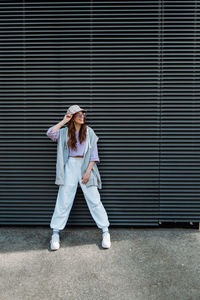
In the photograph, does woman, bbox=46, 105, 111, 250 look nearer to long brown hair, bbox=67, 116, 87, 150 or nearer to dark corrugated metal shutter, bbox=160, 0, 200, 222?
long brown hair, bbox=67, 116, 87, 150

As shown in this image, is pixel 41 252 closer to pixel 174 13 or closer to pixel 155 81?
pixel 155 81

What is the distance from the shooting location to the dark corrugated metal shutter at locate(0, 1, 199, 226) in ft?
14.3

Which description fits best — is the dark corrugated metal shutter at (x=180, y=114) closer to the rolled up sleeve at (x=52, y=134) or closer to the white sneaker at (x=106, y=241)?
the white sneaker at (x=106, y=241)

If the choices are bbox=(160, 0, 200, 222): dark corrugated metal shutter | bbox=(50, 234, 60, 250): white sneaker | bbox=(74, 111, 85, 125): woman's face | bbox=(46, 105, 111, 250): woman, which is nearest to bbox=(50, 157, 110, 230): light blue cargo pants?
bbox=(46, 105, 111, 250): woman

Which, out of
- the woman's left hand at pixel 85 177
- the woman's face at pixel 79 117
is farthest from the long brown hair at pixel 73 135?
the woman's left hand at pixel 85 177

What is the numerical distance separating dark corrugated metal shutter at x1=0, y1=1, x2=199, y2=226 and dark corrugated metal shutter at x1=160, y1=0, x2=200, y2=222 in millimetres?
33

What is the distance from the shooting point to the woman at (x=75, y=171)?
3932mm

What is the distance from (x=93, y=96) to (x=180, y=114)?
146 centimetres

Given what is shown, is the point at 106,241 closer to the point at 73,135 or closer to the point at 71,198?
the point at 71,198

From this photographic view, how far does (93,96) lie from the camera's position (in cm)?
440

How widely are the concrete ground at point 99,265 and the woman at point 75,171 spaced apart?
1.14 ft

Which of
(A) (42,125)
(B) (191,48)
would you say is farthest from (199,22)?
(A) (42,125)

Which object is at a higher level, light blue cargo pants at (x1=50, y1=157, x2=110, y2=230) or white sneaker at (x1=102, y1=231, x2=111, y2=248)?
light blue cargo pants at (x1=50, y1=157, x2=110, y2=230)

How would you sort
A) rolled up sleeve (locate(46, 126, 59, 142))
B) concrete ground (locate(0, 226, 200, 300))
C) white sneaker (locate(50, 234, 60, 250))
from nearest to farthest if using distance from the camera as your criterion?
concrete ground (locate(0, 226, 200, 300)) → white sneaker (locate(50, 234, 60, 250)) → rolled up sleeve (locate(46, 126, 59, 142))
